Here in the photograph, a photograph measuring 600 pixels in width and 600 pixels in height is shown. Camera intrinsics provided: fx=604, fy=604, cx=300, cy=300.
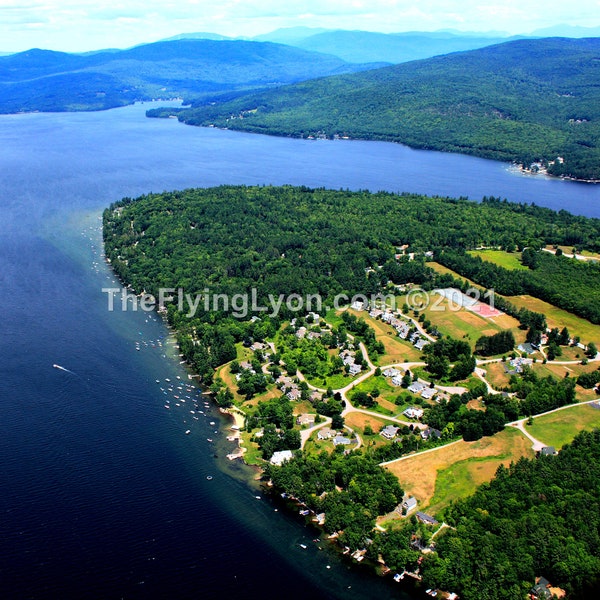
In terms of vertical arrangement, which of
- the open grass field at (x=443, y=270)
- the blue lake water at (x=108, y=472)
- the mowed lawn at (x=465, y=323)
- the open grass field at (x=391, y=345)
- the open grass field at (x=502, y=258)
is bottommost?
the blue lake water at (x=108, y=472)

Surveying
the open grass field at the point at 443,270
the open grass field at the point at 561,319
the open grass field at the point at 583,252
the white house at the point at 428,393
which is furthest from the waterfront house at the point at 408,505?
the open grass field at the point at 583,252

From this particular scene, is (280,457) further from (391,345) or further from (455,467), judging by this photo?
(391,345)

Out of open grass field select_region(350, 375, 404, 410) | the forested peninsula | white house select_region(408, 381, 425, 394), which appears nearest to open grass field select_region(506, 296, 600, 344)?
the forested peninsula

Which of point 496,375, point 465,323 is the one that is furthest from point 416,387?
point 465,323

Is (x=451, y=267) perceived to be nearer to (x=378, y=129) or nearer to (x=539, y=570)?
(x=539, y=570)

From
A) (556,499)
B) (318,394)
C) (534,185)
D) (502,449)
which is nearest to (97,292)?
(318,394)

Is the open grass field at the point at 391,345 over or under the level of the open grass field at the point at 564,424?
over

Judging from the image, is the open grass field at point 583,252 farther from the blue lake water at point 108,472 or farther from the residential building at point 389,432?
the blue lake water at point 108,472
